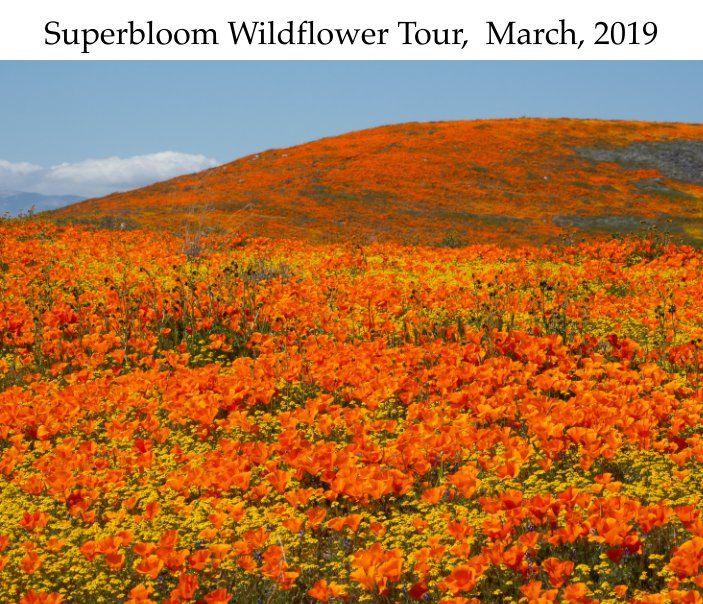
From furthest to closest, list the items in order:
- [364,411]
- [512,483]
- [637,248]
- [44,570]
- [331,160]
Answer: [331,160]
[637,248]
[364,411]
[512,483]
[44,570]

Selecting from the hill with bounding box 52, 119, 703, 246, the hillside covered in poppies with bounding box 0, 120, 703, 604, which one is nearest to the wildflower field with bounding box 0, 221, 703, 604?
the hillside covered in poppies with bounding box 0, 120, 703, 604

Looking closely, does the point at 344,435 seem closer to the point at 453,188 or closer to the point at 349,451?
the point at 349,451

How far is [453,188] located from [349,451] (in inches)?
1189

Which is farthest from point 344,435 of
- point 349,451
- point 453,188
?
point 453,188

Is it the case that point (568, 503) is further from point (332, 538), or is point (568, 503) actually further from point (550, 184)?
point (550, 184)

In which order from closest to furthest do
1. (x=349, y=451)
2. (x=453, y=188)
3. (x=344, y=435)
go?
(x=349, y=451) → (x=344, y=435) → (x=453, y=188)

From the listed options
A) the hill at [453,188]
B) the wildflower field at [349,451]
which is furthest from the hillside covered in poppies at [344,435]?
the hill at [453,188]

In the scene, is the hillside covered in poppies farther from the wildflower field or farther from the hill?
the hill

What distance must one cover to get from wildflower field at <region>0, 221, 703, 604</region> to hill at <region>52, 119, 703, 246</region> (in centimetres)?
1028

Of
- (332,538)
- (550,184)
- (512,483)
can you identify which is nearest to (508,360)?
(512,483)

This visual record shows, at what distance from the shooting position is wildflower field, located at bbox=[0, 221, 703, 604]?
10.8 feet

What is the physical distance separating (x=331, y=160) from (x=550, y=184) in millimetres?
12499

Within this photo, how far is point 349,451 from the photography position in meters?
4.36

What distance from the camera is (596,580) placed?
3.48 meters
